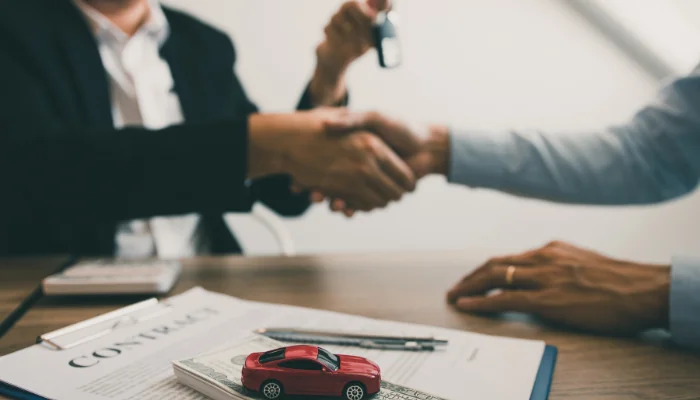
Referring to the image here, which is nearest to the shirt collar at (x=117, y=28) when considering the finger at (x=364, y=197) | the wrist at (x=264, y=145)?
the wrist at (x=264, y=145)

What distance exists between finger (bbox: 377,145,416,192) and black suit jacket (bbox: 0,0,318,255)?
0.81 feet

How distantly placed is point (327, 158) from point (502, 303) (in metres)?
0.41

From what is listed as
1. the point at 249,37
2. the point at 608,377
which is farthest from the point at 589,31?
the point at 608,377

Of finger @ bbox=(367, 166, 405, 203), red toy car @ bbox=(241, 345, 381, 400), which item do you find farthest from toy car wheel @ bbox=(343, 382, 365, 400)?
finger @ bbox=(367, 166, 405, 203)

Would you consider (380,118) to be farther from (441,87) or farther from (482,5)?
(482,5)

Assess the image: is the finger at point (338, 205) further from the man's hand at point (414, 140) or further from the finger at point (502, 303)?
the finger at point (502, 303)

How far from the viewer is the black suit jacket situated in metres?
0.77

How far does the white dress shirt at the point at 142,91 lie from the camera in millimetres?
1083

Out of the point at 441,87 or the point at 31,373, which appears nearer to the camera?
the point at 31,373

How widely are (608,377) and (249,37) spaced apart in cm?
151

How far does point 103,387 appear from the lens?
384 mm

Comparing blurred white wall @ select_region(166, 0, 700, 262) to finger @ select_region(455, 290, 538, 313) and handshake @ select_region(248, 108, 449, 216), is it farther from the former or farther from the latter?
finger @ select_region(455, 290, 538, 313)

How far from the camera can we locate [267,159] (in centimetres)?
85

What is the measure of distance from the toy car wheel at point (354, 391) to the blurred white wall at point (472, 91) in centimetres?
143
